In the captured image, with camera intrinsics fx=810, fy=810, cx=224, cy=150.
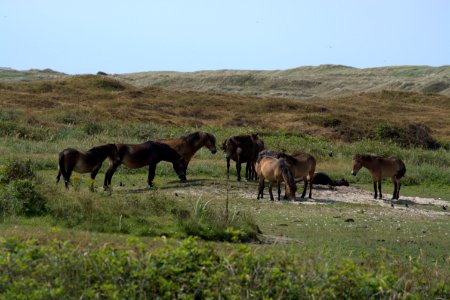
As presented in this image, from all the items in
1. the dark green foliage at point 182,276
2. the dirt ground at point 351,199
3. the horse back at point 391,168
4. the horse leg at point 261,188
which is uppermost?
the dark green foliage at point 182,276

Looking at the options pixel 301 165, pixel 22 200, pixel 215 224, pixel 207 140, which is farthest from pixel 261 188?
pixel 22 200

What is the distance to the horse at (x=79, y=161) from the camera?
19656mm

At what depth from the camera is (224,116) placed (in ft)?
160

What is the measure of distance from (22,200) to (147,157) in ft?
27.0

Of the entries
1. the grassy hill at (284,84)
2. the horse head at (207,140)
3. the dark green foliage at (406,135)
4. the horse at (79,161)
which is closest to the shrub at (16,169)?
the horse at (79,161)

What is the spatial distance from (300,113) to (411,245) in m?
35.6

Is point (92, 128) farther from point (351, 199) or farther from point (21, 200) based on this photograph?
point (21, 200)

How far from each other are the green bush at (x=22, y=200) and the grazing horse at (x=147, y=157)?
670 centimetres

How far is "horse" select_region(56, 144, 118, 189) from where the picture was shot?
64.5 feet

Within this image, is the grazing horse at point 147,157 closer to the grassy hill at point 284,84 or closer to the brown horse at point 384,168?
the brown horse at point 384,168

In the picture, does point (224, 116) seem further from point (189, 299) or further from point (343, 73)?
point (343, 73)

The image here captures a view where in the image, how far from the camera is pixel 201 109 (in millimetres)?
50938

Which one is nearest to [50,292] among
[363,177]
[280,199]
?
[280,199]

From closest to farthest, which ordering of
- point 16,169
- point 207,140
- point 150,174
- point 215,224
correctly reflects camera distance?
1. point 215,224
2. point 16,169
3. point 150,174
4. point 207,140
